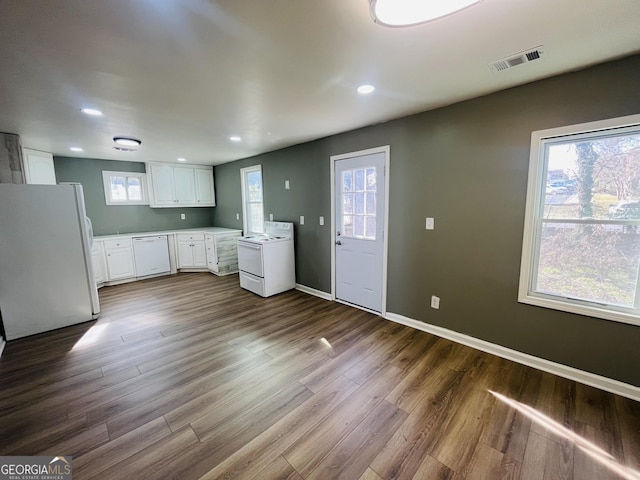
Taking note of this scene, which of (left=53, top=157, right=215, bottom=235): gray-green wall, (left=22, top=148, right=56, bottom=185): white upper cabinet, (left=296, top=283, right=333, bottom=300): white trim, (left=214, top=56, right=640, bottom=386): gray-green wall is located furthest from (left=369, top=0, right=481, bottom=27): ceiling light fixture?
(left=53, top=157, right=215, bottom=235): gray-green wall

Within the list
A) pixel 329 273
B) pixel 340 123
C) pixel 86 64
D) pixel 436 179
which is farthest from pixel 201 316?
pixel 436 179

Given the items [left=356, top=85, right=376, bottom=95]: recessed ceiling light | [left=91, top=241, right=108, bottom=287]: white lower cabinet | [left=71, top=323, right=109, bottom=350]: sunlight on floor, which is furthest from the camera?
[left=91, top=241, right=108, bottom=287]: white lower cabinet

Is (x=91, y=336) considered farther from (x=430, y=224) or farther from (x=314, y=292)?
(x=430, y=224)

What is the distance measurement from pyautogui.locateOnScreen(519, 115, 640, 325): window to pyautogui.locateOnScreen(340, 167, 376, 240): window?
1582 millimetres

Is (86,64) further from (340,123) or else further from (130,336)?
(130,336)

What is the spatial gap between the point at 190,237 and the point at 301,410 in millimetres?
4801

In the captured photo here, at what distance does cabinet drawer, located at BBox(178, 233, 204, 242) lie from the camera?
18.5ft

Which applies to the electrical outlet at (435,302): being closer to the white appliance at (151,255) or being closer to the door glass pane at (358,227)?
the door glass pane at (358,227)

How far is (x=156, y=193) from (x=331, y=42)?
5.33 m

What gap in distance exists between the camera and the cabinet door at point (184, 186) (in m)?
5.83

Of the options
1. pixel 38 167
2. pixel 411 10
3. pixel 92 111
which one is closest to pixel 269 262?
pixel 92 111

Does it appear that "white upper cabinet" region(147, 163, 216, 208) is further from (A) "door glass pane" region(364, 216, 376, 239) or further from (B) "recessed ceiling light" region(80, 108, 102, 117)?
(A) "door glass pane" region(364, 216, 376, 239)

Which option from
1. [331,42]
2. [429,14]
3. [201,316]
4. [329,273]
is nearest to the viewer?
[429,14]

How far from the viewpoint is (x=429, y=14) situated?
115 centimetres
